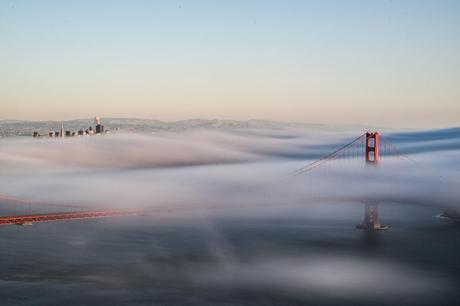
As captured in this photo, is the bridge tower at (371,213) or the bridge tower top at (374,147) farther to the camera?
the bridge tower at (371,213)

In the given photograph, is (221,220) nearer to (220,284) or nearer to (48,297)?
(220,284)

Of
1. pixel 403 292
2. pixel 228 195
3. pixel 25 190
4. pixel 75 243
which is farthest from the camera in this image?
pixel 25 190

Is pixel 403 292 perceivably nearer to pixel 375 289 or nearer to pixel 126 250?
pixel 375 289

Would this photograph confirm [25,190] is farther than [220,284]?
Yes

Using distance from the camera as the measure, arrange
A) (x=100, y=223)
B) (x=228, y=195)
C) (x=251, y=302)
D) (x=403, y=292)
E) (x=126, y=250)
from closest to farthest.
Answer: (x=251, y=302) < (x=403, y=292) < (x=126, y=250) < (x=100, y=223) < (x=228, y=195)

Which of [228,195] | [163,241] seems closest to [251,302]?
[163,241]

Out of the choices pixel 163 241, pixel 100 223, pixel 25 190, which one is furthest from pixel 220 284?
pixel 25 190

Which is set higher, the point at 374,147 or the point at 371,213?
the point at 374,147

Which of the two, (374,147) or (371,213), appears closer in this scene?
(374,147)

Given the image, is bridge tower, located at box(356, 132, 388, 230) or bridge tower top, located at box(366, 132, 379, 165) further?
bridge tower, located at box(356, 132, 388, 230)
